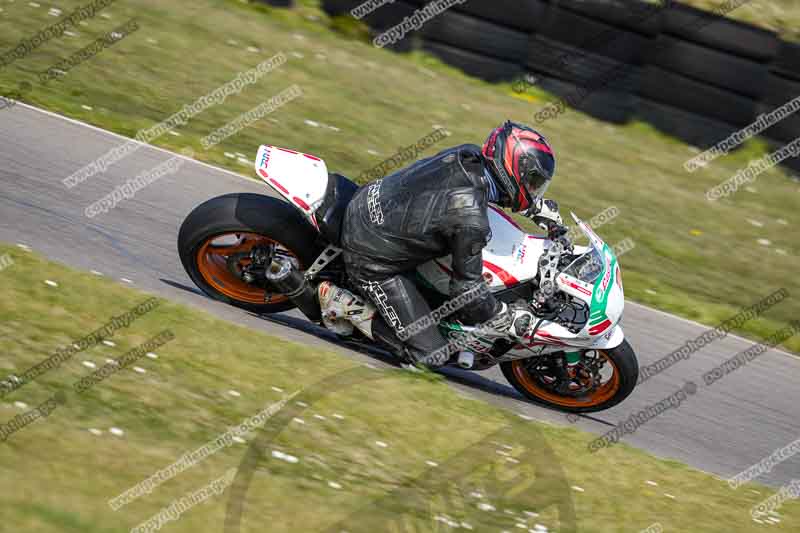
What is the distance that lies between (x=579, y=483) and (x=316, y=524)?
189 cm

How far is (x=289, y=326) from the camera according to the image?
22.5 feet

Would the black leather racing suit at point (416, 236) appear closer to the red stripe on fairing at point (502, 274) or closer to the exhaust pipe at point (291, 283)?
the red stripe on fairing at point (502, 274)

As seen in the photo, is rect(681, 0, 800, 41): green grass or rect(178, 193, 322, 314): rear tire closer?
rect(178, 193, 322, 314): rear tire

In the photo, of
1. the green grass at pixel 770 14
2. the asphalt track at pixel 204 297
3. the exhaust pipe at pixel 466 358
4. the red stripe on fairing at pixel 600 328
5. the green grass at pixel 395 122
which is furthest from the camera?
the green grass at pixel 770 14

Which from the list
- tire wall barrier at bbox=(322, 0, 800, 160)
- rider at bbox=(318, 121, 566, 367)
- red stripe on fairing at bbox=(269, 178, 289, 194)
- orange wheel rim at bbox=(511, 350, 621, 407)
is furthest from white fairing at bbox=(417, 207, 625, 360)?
tire wall barrier at bbox=(322, 0, 800, 160)

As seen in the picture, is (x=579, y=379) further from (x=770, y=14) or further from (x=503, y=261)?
(x=770, y=14)

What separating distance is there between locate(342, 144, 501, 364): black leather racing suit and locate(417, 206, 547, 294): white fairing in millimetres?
174

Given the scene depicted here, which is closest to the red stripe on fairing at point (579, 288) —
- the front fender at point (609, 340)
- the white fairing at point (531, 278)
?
the white fairing at point (531, 278)

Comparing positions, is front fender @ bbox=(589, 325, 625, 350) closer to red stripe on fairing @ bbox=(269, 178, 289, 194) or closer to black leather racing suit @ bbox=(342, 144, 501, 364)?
black leather racing suit @ bbox=(342, 144, 501, 364)

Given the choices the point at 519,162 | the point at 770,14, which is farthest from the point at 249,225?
the point at 770,14

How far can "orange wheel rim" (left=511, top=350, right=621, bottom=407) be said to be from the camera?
21.8 ft

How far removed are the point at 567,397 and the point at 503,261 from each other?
1247mm

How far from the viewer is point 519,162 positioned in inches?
230

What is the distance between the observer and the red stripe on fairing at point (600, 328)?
6.18 metres
